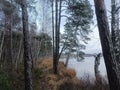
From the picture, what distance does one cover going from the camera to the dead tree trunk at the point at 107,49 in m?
8.74

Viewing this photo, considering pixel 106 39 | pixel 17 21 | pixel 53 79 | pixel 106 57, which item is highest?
pixel 17 21

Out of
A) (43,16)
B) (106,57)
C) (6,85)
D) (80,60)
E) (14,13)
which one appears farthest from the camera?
(43,16)

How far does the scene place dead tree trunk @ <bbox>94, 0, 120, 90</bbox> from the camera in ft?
28.7

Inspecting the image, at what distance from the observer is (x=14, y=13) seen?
29297mm

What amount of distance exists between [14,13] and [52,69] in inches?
304

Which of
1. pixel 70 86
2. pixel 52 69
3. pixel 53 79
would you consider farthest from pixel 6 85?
pixel 52 69

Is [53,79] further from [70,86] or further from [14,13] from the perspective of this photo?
[14,13]

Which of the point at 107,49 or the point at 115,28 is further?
the point at 115,28

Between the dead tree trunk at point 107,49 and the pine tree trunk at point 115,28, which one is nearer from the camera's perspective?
the dead tree trunk at point 107,49

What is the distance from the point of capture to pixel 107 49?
29.4 ft

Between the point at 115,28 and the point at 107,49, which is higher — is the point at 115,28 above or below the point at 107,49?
above

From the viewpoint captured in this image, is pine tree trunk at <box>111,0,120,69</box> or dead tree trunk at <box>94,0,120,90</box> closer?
dead tree trunk at <box>94,0,120,90</box>

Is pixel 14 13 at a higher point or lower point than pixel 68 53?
higher

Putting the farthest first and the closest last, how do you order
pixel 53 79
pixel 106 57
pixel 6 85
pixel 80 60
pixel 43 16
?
1. pixel 43 16
2. pixel 80 60
3. pixel 53 79
4. pixel 6 85
5. pixel 106 57
